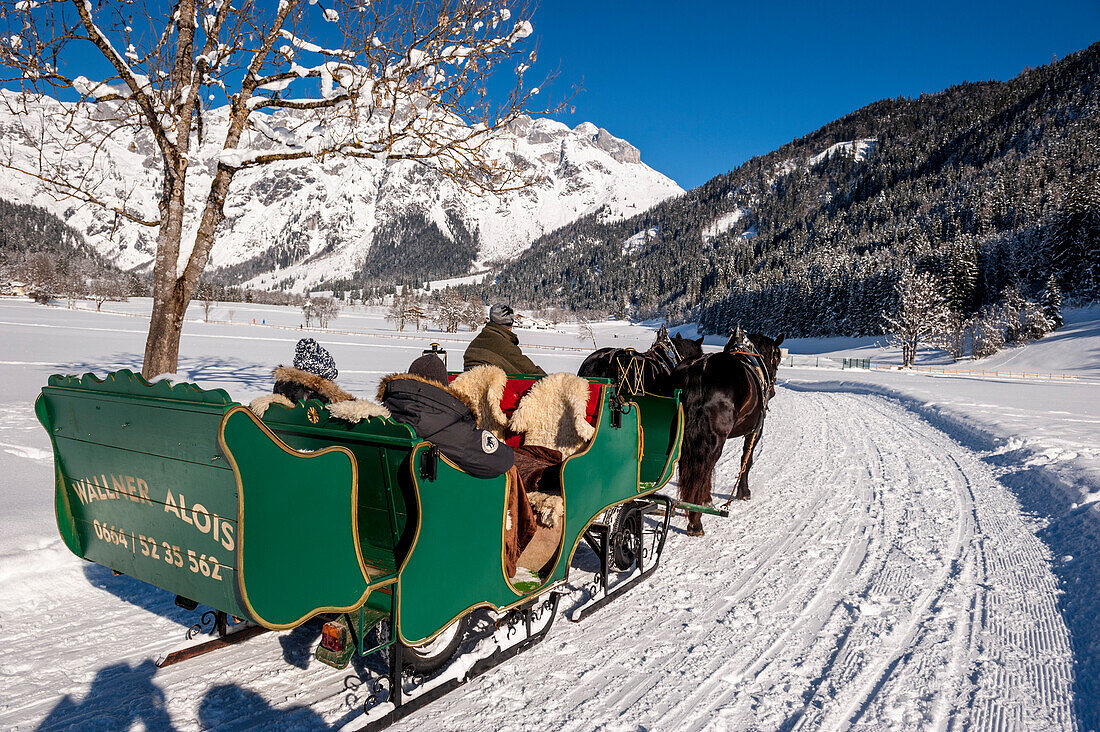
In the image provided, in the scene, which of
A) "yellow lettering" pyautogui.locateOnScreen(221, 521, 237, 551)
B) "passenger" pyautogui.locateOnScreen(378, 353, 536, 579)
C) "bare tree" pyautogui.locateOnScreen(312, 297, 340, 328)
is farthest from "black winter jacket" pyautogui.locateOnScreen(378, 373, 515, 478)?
"bare tree" pyautogui.locateOnScreen(312, 297, 340, 328)

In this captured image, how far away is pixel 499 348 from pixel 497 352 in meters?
0.04

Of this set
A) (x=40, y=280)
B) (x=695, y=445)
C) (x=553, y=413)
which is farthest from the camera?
(x=40, y=280)

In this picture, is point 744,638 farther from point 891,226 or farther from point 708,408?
point 891,226

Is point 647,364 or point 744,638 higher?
point 647,364

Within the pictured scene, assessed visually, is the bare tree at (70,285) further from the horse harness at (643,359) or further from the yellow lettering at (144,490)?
the yellow lettering at (144,490)

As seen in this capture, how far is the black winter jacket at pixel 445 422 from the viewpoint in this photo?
289cm

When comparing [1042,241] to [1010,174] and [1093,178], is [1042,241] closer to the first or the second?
[1093,178]

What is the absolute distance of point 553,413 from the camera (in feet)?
14.6

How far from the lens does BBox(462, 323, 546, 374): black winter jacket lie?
4.82 metres

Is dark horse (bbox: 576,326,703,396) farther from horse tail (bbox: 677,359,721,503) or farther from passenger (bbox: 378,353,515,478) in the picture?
passenger (bbox: 378,353,515,478)

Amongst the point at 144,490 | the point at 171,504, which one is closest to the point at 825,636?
the point at 171,504

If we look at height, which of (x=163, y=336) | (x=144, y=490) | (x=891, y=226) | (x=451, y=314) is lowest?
(x=144, y=490)

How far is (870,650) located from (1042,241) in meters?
70.5

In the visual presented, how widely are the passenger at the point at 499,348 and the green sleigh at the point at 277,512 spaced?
5.73ft
